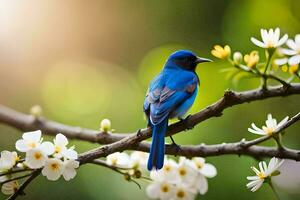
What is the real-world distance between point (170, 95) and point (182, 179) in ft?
1.03

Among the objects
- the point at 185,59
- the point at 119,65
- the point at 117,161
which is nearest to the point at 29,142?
the point at 117,161

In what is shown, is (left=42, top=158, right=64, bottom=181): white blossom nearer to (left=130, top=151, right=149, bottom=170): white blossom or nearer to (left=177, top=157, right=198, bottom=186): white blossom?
(left=130, top=151, right=149, bottom=170): white blossom

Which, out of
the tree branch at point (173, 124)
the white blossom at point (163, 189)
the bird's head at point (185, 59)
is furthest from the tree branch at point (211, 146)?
the bird's head at point (185, 59)

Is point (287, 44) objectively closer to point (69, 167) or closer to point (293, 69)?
point (293, 69)

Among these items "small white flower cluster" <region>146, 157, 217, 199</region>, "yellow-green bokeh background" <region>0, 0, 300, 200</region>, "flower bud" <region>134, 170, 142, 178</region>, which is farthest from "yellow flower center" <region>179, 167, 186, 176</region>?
"yellow-green bokeh background" <region>0, 0, 300, 200</region>

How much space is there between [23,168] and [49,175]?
0.26 ft

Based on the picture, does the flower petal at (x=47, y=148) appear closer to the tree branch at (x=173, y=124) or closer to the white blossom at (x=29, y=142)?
the white blossom at (x=29, y=142)

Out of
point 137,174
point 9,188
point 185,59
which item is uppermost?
point 185,59

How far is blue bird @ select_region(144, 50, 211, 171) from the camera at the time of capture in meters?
1.40

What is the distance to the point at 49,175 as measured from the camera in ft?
3.99

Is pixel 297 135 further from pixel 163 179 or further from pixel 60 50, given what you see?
pixel 60 50

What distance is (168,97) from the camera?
1.70 metres

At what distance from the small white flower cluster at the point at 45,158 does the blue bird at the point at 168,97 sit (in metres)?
0.21

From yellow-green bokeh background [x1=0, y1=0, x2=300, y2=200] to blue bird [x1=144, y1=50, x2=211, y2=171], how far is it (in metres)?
0.18
